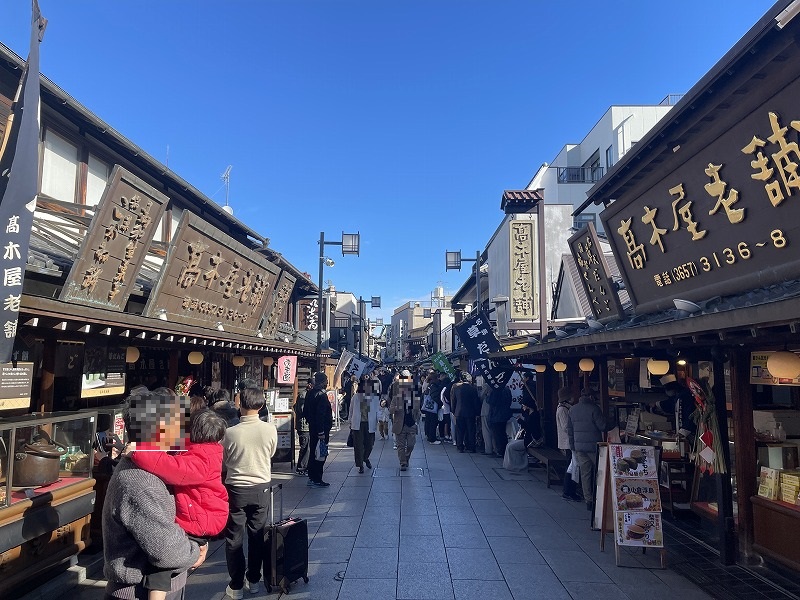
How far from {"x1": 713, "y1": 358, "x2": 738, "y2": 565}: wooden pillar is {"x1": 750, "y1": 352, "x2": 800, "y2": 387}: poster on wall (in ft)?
1.26

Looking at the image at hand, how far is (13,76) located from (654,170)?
937 centimetres

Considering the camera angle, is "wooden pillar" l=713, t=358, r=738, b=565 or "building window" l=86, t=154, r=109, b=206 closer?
"wooden pillar" l=713, t=358, r=738, b=565

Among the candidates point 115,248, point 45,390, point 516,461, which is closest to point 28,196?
point 115,248

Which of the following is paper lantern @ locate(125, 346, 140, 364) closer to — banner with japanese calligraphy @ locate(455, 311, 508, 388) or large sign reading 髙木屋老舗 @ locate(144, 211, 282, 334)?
large sign reading 髙木屋老舗 @ locate(144, 211, 282, 334)

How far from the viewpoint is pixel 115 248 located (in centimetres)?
681

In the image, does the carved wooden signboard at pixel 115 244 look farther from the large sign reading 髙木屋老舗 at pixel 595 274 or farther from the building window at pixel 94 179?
the large sign reading 髙木屋老舗 at pixel 595 274

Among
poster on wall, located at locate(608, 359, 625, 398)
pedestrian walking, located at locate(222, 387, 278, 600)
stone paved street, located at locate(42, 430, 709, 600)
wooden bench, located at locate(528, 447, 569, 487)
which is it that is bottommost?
stone paved street, located at locate(42, 430, 709, 600)

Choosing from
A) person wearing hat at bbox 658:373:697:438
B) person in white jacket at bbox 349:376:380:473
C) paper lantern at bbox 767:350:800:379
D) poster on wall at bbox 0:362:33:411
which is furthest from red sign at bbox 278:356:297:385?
paper lantern at bbox 767:350:800:379

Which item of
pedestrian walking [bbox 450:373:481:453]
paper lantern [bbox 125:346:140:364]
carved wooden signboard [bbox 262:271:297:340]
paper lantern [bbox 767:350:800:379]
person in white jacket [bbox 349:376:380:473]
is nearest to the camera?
paper lantern [bbox 767:350:800:379]

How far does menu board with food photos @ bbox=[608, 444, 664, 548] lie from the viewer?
261 inches

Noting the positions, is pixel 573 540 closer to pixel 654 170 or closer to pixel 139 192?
pixel 654 170

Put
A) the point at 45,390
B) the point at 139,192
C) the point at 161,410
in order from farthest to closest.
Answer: the point at 139,192 → the point at 45,390 → the point at 161,410

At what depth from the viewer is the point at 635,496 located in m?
6.84

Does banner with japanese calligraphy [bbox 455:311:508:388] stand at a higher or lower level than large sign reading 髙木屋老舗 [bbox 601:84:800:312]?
lower
